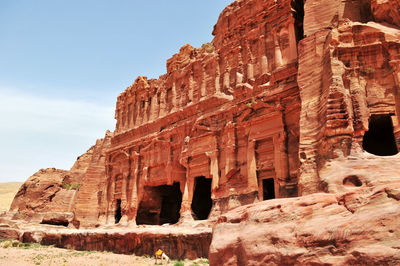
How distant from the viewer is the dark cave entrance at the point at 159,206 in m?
26.1

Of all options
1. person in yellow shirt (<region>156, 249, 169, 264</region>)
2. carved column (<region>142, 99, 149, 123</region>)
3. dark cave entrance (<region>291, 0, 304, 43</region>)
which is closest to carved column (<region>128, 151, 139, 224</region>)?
carved column (<region>142, 99, 149, 123</region>)

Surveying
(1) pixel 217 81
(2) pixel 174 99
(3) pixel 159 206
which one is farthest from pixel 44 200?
(1) pixel 217 81

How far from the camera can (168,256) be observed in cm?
1504

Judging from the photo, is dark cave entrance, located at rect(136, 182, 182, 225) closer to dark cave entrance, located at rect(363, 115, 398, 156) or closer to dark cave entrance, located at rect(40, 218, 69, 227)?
dark cave entrance, located at rect(40, 218, 69, 227)

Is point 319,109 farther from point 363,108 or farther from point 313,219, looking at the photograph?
point 313,219

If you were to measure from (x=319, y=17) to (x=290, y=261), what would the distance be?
39.4ft

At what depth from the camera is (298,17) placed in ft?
65.6

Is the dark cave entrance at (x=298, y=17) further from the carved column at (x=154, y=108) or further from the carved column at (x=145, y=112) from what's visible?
the carved column at (x=145, y=112)

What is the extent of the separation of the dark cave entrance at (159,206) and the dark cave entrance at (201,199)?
3417 millimetres

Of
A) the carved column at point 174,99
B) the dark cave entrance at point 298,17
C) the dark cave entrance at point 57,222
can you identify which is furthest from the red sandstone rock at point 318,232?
the dark cave entrance at point 57,222

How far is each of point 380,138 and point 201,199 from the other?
1358cm

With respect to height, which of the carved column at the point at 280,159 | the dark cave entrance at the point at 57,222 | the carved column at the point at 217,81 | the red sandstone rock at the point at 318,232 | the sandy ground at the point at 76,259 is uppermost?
the carved column at the point at 217,81

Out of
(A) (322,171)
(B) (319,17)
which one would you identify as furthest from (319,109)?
(B) (319,17)

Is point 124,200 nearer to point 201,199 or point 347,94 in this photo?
point 201,199
